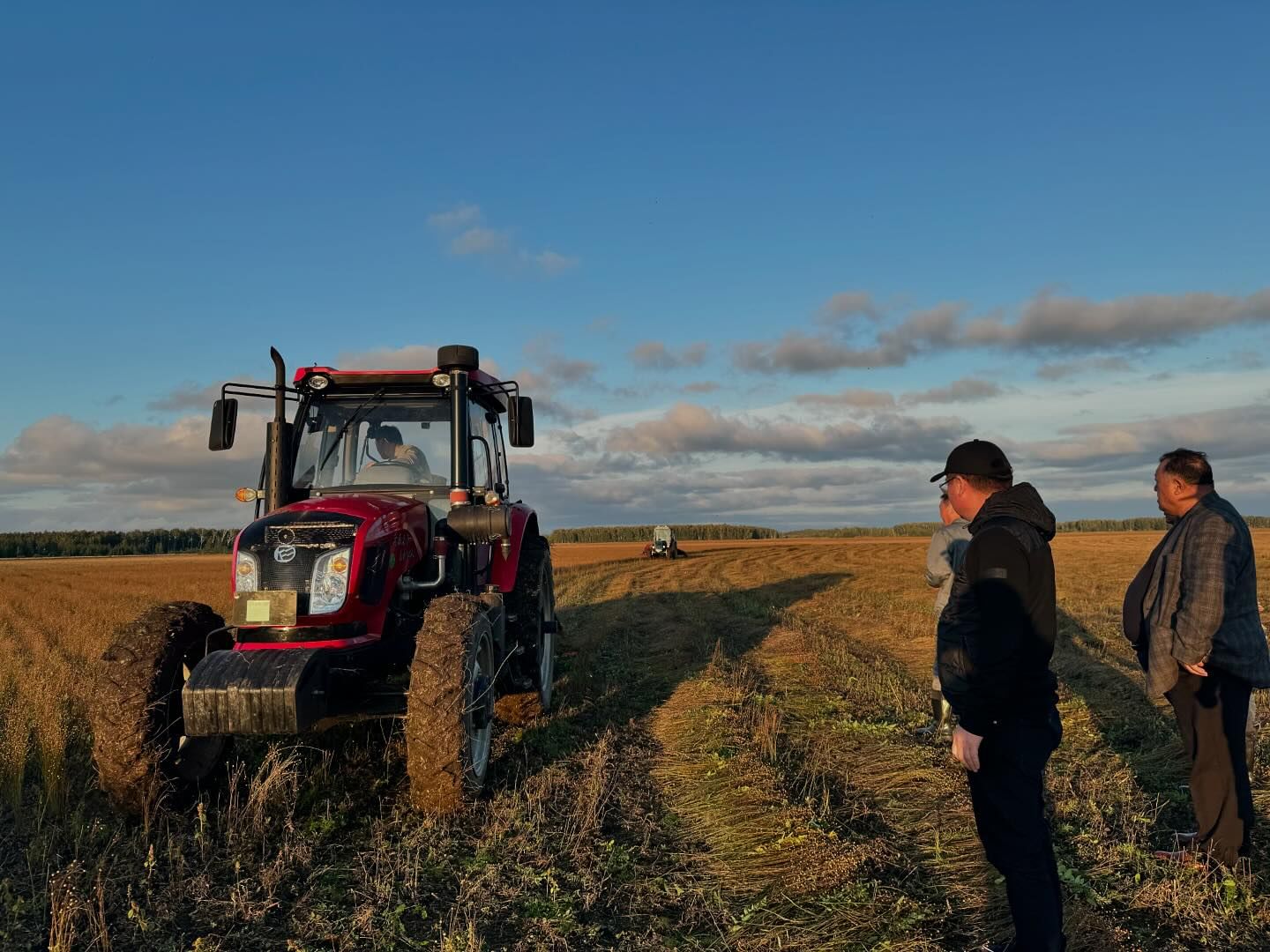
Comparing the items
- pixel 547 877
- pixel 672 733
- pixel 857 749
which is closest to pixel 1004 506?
pixel 547 877

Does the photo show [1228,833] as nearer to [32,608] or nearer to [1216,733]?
[1216,733]

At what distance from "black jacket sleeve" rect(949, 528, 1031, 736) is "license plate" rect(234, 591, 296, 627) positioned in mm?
3470

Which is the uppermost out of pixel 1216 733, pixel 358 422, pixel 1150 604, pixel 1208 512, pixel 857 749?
pixel 358 422

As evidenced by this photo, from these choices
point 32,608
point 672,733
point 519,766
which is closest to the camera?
point 519,766

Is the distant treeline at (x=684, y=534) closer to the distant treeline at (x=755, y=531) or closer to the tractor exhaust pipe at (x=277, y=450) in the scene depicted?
the distant treeline at (x=755, y=531)

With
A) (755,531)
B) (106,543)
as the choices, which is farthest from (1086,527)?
(106,543)

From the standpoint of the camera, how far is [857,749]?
19.2 feet

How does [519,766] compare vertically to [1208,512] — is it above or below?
below

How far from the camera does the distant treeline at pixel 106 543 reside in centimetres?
7112

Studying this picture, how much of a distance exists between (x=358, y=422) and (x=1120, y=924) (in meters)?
5.40

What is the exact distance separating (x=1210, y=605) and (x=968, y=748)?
172 centimetres

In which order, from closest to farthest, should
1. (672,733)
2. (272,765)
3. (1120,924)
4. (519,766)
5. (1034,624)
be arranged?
(1034,624) < (1120,924) < (272,765) < (519,766) < (672,733)

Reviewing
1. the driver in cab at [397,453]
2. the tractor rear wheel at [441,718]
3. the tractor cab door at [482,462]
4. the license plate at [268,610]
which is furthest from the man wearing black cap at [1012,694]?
the driver in cab at [397,453]

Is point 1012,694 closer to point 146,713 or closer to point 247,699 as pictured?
point 247,699
